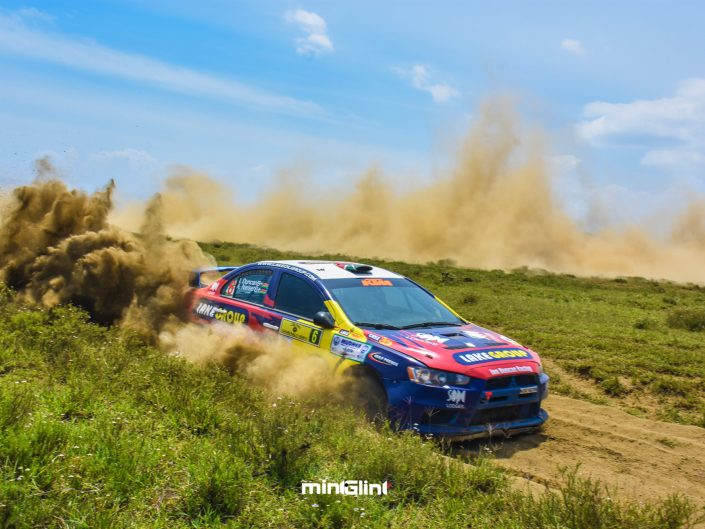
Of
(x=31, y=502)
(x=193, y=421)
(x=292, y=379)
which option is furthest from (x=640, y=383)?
(x=31, y=502)

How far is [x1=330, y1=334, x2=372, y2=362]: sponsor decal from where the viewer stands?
6082mm

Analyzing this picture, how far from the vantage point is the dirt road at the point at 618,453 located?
531 centimetres

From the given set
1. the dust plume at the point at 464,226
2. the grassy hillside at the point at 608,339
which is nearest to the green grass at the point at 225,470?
the grassy hillside at the point at 608,339

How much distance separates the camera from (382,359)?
233 inches

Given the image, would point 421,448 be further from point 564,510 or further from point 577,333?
point 577,333

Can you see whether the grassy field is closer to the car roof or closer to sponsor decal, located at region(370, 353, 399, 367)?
sponsor decal, located at region(370, 353, 399, 367)

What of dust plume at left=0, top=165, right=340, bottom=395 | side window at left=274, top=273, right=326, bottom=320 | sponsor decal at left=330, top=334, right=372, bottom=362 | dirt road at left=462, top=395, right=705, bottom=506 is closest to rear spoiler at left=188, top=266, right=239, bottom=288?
dust plume at left=0, top=165, right=340, bottom=395

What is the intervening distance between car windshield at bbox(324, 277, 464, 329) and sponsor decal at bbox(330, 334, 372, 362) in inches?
10.9

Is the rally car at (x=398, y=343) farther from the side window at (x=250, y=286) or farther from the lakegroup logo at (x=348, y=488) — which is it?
the lakegroup logo at (x=348, y=488)

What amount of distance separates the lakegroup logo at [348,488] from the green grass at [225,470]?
66mm

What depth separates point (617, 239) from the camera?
160ft

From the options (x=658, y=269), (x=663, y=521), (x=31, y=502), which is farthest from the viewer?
(x=658, y=269)

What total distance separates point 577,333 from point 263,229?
4017 centimetres

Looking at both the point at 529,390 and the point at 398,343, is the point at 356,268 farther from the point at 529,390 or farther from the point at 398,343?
the point at 529,390
